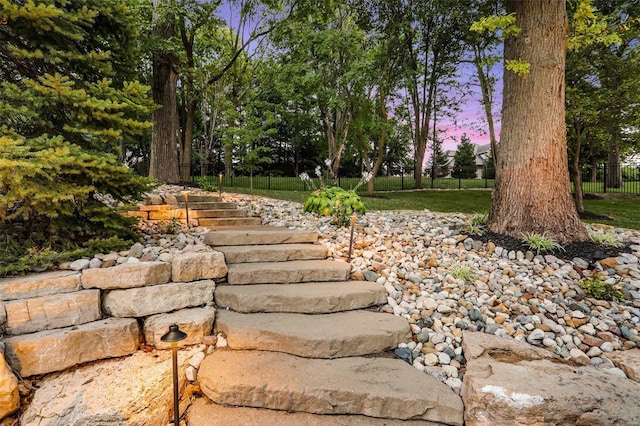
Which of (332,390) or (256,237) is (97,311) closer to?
(256,237)

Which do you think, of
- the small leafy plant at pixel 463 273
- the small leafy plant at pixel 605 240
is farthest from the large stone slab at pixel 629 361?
the small leafy plant at pixel 605 240

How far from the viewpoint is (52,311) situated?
7.64 ft

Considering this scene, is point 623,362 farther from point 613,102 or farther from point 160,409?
point 613,102

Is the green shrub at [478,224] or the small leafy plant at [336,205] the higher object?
the small leafy plant at [336,205]

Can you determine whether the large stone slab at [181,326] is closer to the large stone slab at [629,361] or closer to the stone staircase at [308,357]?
the stone staircase at [308,357]

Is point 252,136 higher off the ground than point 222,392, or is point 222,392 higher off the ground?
point 252,136

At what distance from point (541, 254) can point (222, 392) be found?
3464 mm

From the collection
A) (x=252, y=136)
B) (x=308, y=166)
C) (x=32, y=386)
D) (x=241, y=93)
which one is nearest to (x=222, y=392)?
(x=32, y=386)

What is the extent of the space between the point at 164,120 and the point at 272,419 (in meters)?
7.38

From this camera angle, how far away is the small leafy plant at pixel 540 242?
3594 millimetres

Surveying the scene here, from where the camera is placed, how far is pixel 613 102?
20.9 ft

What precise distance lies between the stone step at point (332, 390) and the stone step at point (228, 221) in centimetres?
250

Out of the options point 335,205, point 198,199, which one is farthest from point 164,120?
point 335,205

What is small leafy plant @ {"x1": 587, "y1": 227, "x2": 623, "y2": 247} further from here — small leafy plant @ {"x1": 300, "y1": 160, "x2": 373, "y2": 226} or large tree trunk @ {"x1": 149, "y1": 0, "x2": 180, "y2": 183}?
large tree trunk @ {"x1": 149, "y1": 0, "x2": 180, "y2": 183}
